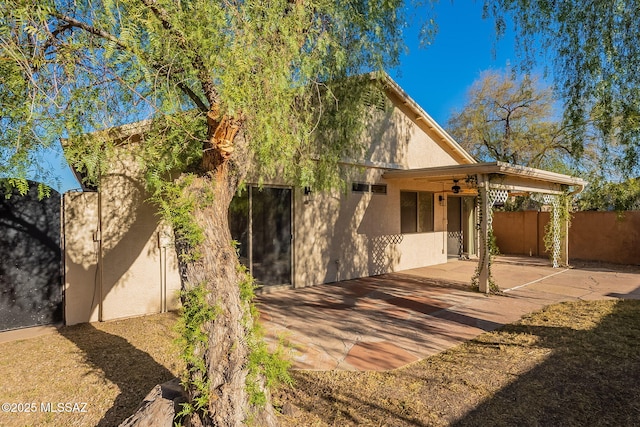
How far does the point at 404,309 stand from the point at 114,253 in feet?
15.9

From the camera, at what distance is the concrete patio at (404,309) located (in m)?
4.55

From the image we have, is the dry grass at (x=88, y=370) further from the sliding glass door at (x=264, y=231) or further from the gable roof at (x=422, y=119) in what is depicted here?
the gable roof at (x=422, y=119)

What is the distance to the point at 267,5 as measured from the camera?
12.2 feet

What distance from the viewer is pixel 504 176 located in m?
8.15

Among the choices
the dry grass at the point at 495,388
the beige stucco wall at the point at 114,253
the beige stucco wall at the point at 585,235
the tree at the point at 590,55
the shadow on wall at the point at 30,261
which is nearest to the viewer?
the dry grass at the point at 495,388

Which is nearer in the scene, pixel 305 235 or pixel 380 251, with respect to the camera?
pixel 305 235

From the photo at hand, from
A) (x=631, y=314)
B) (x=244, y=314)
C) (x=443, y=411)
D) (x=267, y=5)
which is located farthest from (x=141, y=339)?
(x=631, y=314)

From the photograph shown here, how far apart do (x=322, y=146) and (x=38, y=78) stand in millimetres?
4518

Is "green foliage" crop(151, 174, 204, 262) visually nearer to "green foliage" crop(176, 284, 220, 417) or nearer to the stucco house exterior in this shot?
"green foliage" crop(176, 284, 220, 417)

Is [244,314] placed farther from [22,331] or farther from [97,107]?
[22,331]

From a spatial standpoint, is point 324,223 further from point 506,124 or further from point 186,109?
point 506,124

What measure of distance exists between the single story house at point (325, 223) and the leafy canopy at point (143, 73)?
0.90 meters

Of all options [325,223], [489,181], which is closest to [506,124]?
[489,181]

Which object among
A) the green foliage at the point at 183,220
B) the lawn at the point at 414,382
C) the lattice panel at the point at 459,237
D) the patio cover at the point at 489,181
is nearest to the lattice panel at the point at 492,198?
the patio cover at the point at 489,181
